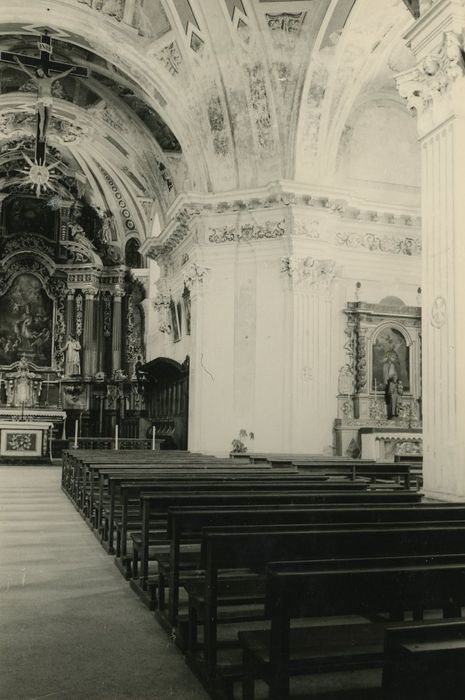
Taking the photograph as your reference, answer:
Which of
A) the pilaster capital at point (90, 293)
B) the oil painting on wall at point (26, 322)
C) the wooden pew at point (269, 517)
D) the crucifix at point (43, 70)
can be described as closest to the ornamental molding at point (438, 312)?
the wooden pew at point (269, 517)

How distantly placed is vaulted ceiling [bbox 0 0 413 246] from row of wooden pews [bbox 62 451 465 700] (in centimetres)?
1039

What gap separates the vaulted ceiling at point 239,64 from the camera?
13398 millimetres

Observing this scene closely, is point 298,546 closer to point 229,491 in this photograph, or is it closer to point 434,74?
point 229,491

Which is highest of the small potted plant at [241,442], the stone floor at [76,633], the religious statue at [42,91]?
the religious statue at [42,91]

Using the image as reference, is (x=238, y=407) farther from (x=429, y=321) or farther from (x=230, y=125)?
(x=429, y=321)

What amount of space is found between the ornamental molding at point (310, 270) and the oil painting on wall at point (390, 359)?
1701mm

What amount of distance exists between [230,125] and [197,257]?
8.91 feet

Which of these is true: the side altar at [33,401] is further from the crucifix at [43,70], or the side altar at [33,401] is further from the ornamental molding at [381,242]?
the ornamental molding at [381,242]

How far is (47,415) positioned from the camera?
21219 mm

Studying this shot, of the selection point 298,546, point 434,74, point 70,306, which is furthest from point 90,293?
point 298,546

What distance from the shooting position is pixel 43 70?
48.6 feet

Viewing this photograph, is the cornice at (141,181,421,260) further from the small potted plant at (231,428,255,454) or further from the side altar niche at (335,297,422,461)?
the small potted plant at (231,428,255,454)

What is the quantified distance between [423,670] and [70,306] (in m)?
23.2

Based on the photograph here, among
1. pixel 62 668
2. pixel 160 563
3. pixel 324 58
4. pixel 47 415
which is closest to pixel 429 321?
pixel 160 563
